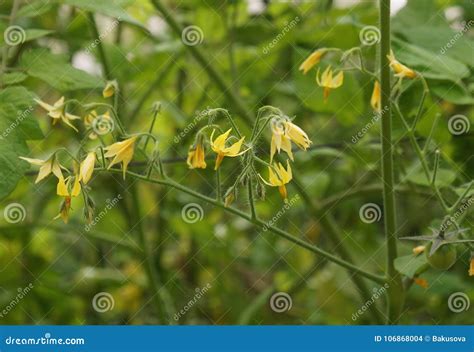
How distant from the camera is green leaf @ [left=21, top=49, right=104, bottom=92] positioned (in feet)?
4.37

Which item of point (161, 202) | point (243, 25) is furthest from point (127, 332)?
point (243, 25)

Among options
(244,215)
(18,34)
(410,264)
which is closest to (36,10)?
(18,34)

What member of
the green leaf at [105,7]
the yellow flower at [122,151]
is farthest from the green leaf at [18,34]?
the yellow flower at [122,151]

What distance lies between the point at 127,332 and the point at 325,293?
0.83 meters

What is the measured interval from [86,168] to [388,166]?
48 cm

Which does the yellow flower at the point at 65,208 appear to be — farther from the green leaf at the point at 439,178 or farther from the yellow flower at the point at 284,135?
the green leaf at the point at 439,178

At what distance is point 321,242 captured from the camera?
7.84 ft

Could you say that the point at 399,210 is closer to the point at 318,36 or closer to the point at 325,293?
the point at 325,293

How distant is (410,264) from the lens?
1281 mm

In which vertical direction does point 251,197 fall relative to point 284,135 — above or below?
below

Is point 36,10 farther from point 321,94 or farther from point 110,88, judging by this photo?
point 321,94

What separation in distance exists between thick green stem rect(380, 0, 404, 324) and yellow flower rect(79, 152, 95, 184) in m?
0.47

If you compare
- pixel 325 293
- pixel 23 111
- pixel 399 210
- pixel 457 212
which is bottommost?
pixel 325 293

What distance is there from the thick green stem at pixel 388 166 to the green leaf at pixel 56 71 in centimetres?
48
